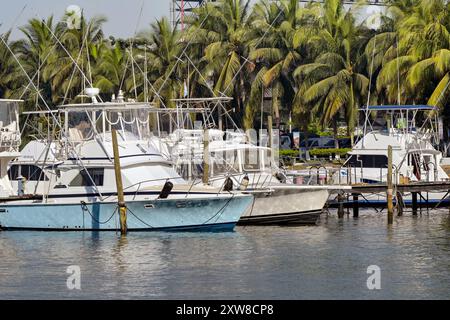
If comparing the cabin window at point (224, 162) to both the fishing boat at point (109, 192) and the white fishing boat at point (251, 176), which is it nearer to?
the white fishing boat at point (251, 176)

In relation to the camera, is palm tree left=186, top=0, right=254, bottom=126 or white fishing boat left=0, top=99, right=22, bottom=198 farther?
→ palm tree left=186, top=0, right=254, bottom=126

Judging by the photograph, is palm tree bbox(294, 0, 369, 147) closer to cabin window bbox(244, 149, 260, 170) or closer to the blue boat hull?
cabin window bbox(244, 149, 260, 170)

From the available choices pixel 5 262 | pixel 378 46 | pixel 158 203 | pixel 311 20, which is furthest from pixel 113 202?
pixel 311 20

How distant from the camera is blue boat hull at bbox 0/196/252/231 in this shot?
5009 centimetres

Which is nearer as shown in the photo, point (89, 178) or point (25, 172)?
point (89, 178)

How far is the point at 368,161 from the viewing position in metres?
65.1

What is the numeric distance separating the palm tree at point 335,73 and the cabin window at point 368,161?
15.5m

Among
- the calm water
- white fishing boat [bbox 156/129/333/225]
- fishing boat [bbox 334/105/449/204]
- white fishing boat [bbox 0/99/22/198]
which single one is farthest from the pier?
white fishing boat [bbox 0/99/22/198]

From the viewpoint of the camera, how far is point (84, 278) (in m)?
39.6

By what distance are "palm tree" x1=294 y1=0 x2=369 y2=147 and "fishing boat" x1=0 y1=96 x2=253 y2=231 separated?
2901 cm

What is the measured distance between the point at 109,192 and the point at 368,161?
61.4ft

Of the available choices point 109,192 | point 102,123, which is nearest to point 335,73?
point 102,123

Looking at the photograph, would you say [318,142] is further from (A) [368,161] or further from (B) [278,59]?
(A) [368,161]
